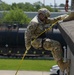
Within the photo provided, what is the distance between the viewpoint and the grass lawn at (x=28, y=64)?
36281 mm

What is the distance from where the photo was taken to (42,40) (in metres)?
6.48

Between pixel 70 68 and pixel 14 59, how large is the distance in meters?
35.4

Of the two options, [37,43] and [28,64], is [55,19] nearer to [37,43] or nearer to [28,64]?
[37,43]

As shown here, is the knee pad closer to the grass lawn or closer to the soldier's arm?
the soldier's arm

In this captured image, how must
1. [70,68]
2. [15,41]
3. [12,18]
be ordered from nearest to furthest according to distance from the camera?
[70,68] → [15,41] → [12,18]

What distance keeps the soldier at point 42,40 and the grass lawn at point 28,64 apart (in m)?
28.7

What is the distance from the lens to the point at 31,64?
38844 millimetres

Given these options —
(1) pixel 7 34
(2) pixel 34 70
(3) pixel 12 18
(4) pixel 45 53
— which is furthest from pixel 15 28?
(3) pixel 12 18

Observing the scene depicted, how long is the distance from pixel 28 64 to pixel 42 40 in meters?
32.6

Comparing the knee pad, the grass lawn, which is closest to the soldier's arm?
the knee pad

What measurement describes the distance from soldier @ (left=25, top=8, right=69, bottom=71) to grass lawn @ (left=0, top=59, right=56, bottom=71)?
28737mm

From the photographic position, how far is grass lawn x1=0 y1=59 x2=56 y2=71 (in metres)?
36.3

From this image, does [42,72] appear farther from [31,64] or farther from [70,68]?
[70,68]

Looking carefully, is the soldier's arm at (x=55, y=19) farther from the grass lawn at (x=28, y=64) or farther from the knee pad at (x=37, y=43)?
the grass lawn at (x=28, y=64)
